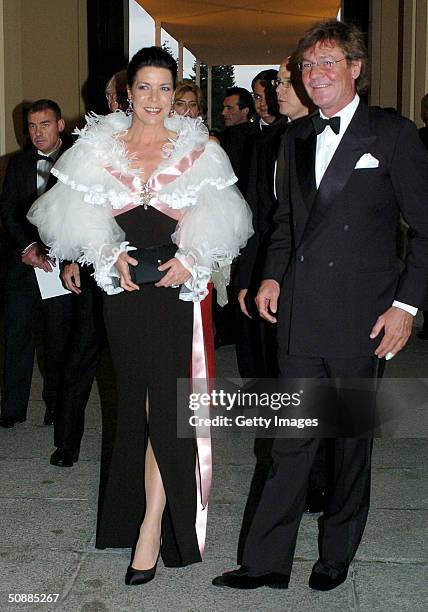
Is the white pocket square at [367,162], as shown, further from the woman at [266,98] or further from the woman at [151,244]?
the woman at [266,98]

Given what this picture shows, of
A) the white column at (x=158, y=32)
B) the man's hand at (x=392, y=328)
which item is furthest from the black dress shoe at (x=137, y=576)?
the white column at (x=158, y=32)

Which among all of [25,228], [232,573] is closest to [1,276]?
[25,228]

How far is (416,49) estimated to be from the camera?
Result: 36.4 feet

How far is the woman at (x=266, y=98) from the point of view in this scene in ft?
20.1

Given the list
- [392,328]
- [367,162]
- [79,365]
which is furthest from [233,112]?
[392,328]

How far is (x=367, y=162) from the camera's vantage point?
3.44 meters

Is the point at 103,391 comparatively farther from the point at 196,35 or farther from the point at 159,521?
the point at 196,35

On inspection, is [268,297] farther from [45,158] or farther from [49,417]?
[49,417]

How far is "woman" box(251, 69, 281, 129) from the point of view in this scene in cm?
613

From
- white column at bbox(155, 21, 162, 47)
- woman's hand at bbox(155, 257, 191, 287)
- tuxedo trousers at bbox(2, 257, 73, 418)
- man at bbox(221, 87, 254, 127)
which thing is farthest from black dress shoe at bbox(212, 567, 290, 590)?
white column at bbox(155, 21, 162, 47)

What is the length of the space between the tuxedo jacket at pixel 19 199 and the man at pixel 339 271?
8.58 ft

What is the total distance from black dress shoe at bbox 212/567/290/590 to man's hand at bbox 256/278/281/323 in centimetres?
95

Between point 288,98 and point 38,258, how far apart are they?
1994mm

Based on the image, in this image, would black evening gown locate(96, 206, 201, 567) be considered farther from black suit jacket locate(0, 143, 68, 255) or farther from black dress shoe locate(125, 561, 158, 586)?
black suit jacket locate(0, 143, 68, 255)
